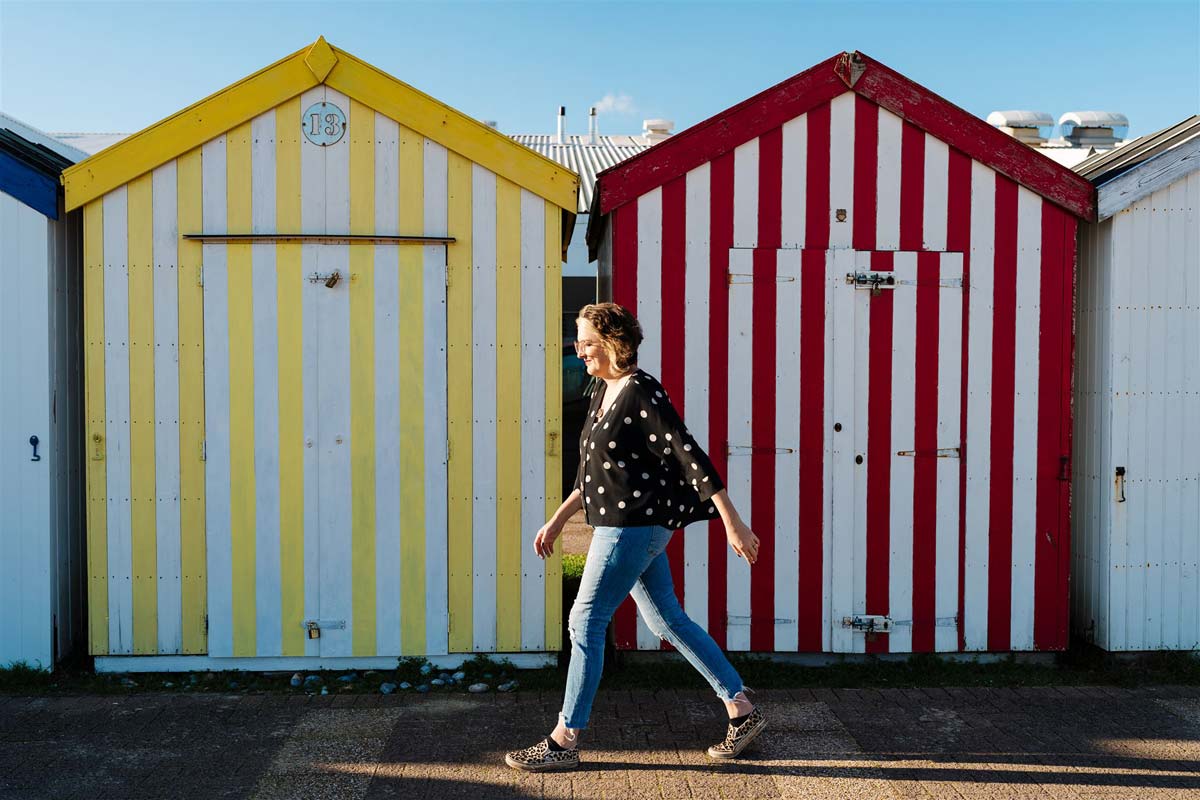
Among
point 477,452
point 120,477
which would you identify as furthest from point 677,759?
point 120,477

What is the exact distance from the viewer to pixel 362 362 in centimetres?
486

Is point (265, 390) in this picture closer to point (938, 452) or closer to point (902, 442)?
point (902, 442)

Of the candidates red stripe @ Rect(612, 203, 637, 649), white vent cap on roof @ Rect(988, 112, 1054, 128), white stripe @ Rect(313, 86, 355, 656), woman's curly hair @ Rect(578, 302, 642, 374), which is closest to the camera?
woman's curly hair @ Rect(578, 302, 642, 374)

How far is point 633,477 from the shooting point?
3.62m

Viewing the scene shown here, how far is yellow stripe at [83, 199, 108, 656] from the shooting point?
15.7ft

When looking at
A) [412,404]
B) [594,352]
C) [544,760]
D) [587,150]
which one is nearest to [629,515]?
[594,352]

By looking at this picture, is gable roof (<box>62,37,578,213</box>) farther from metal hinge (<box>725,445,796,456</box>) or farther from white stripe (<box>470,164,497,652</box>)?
metal hinge (<box>725,445,796,456</box>)

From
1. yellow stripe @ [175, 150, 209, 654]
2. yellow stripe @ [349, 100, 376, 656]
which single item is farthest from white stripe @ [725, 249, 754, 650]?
yellow stripe @ [175, 150, 209, 654]

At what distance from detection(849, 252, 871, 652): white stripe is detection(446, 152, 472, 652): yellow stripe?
1859mm

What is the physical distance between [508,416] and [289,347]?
111 cm

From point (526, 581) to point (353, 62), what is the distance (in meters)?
2.67

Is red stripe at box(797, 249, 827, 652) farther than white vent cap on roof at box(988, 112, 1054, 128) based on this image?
No

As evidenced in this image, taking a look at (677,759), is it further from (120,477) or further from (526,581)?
(120,477)

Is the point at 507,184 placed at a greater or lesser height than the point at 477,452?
greater
